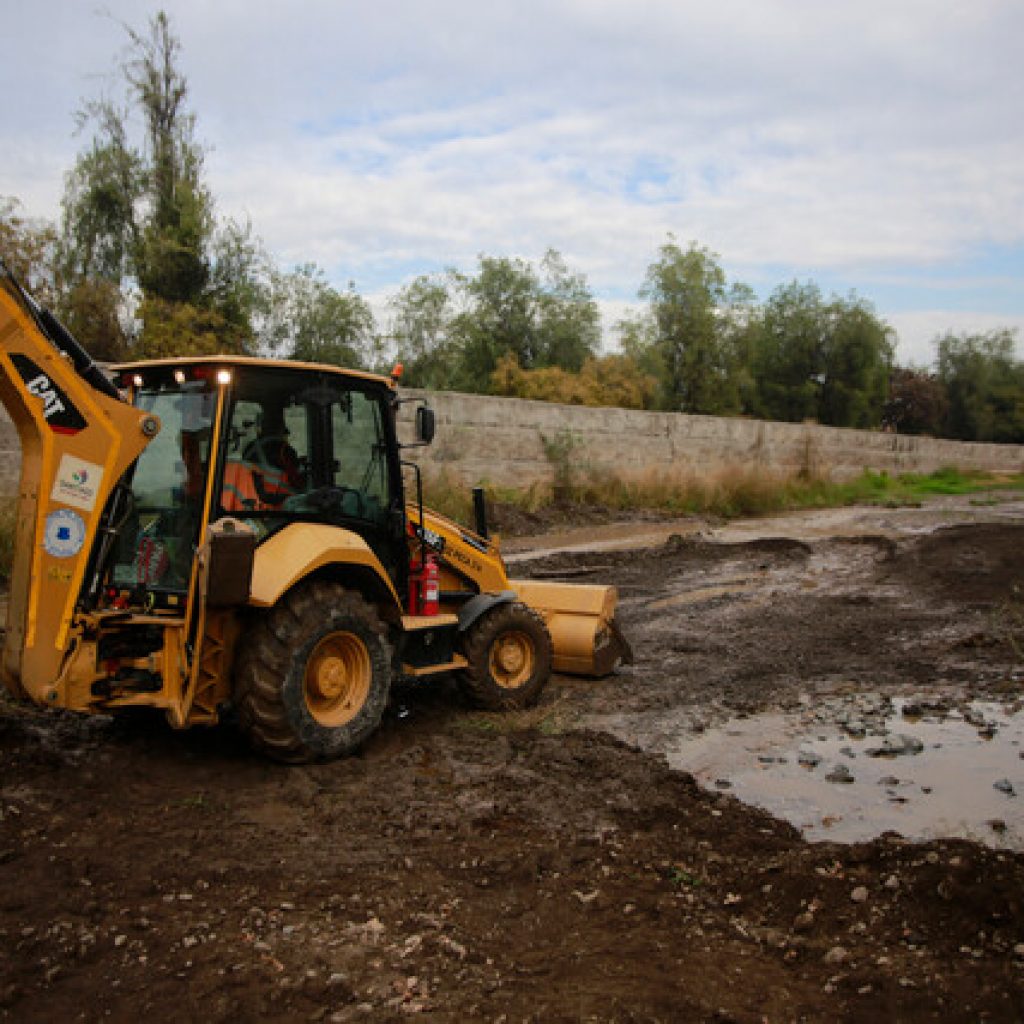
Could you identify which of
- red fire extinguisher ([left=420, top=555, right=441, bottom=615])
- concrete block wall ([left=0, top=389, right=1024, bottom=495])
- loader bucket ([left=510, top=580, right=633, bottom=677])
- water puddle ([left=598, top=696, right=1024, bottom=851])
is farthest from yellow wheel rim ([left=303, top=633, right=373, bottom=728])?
concrete block wall ([left=0, top=389, right=1024, bottom=495])

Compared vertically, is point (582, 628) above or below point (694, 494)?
below

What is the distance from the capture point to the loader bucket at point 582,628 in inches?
306

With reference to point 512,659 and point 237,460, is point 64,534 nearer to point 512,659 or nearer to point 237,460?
point 237,460

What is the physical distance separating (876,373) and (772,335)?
4.71 metres

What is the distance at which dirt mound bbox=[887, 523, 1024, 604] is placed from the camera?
36.7 feet

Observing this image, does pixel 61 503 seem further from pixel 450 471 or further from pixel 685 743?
pixel 450 471

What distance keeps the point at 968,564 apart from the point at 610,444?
10.6m

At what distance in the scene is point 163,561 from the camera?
5.36 meters

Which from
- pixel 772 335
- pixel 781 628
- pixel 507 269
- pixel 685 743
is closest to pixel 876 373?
pixel 772 335

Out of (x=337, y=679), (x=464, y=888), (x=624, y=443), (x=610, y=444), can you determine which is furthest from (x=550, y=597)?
(x=624, y=443)

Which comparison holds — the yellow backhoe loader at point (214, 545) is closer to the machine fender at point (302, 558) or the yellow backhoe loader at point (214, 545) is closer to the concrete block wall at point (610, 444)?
the machine fender at point (302, 558)

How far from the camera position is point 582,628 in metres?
7.81

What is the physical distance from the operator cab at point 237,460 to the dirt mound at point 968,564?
692cm

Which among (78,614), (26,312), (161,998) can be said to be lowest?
(161,998)
